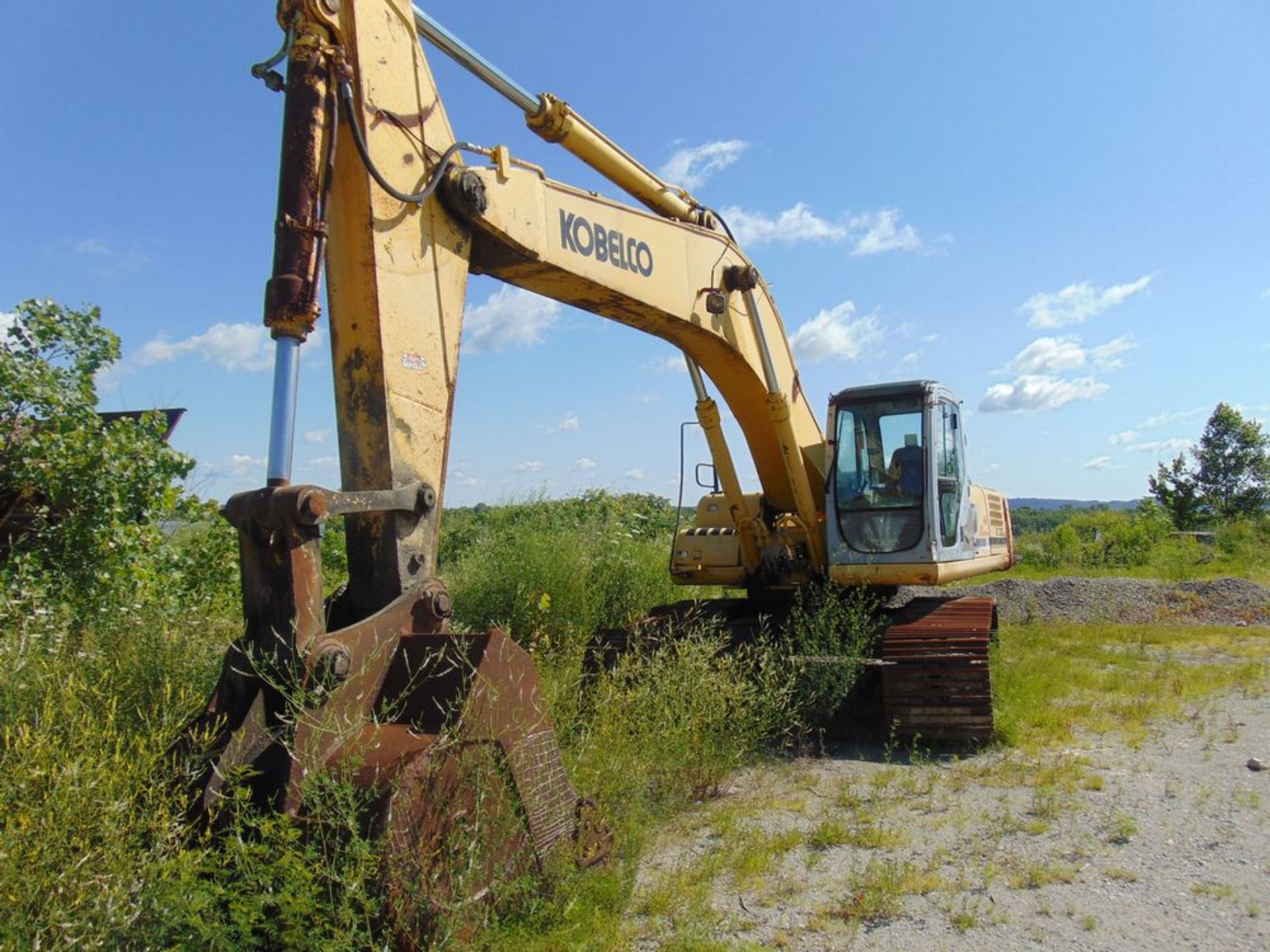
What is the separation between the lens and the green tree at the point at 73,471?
6.71 metres

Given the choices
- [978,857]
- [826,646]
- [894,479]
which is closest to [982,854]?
[978,857]

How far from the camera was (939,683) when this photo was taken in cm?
717

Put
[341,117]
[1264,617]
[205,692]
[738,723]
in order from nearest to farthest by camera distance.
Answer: [341,117]
[205,692]
[738,723]
[1264,617]

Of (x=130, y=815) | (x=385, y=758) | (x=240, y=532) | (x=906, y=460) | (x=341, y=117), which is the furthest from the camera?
(x=906, y=460)

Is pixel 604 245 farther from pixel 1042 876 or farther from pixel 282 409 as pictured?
pixel 1042 876

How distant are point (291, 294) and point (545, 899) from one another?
2548mm

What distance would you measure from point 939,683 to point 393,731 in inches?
184

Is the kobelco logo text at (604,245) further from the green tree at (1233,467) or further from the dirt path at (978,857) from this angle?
the green tree at (1233,467)

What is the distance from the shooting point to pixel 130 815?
3086mm

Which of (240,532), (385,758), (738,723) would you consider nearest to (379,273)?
(240,532)

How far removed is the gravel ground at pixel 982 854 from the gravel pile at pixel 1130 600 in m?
8.33

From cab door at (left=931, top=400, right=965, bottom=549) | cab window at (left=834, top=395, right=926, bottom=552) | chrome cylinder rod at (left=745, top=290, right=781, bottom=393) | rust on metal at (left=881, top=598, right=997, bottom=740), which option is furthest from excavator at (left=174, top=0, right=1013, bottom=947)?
rust on metal at (left=881, top=598, right=997, bottom=740)

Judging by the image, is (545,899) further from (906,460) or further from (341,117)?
(906,460)

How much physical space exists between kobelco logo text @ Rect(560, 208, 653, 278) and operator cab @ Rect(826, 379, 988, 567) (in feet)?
8.91
